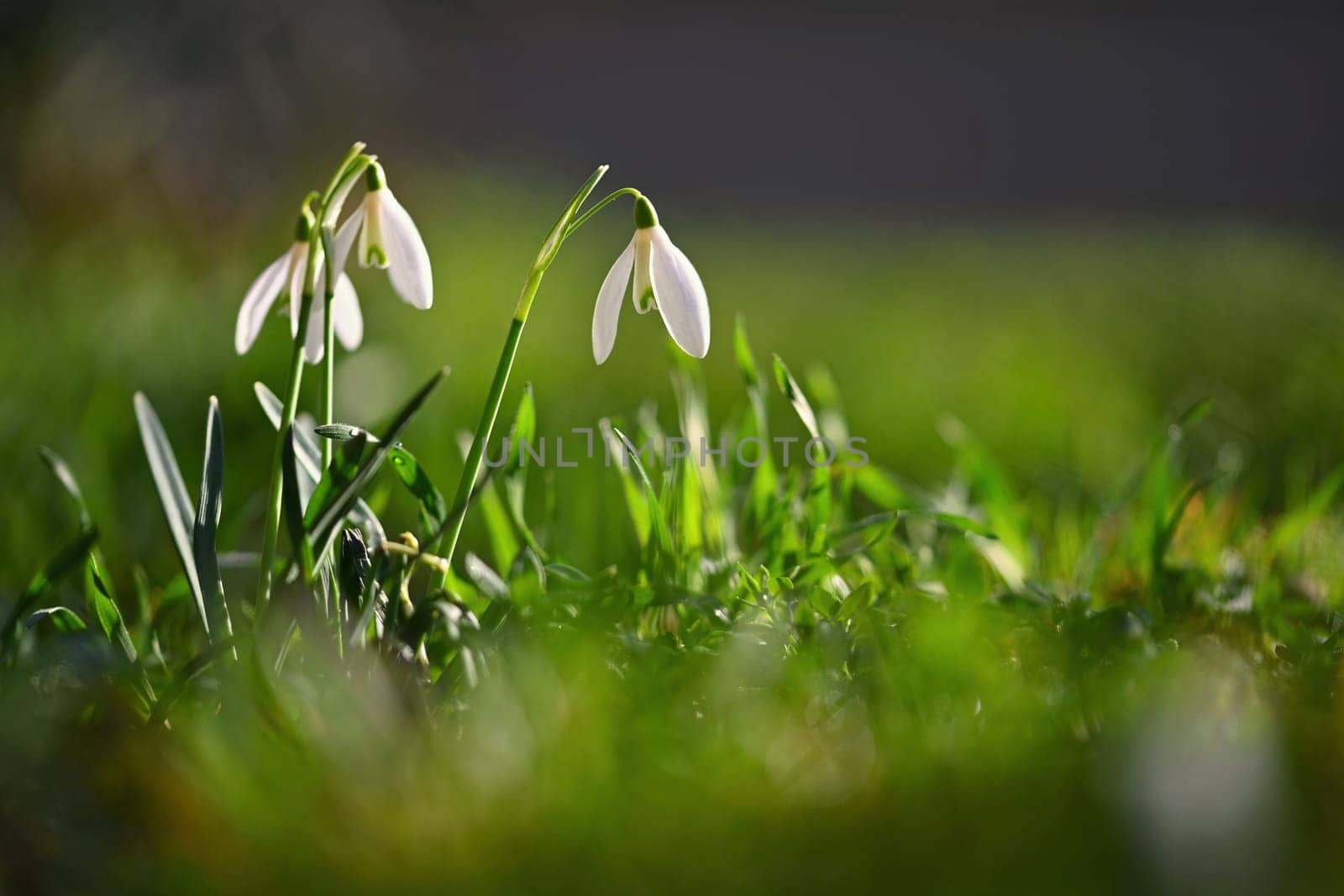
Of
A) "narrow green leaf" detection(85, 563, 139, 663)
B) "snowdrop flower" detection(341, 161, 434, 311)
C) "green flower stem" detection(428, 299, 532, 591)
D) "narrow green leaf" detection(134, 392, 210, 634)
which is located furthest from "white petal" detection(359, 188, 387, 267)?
"narrow green leaf" detection(85, 563, 139, 663)

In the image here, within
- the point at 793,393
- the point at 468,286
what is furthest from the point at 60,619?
the point at 468,286

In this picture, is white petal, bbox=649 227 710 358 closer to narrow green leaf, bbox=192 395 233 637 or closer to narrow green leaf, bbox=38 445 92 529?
narrow green leaf, bbox=192 395 233 637

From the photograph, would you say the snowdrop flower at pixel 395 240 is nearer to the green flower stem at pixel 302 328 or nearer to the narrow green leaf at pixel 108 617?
the green flower stem at pixel 302 328

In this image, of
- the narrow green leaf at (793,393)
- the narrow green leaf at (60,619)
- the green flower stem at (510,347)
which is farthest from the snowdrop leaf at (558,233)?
Answer: the narrow green leaf at (60,619)

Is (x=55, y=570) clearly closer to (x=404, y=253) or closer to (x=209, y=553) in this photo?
(x=209, y=553)

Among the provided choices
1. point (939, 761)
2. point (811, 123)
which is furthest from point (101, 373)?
point (811, 123)
